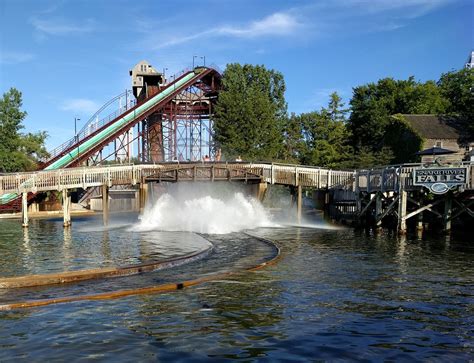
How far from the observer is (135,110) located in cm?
5881

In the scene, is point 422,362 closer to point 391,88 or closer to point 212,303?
point 212,303

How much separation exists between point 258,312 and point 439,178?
21778 millimetres

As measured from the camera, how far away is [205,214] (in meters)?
39.7

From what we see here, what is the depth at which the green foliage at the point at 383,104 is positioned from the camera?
7281cm

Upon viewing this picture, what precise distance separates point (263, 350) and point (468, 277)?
1050cm

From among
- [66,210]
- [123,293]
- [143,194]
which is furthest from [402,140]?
[123,293]

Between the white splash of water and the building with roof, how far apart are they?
25.0 metres

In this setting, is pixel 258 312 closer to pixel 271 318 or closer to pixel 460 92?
pixel 271 318

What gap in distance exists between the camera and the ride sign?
27.9 m

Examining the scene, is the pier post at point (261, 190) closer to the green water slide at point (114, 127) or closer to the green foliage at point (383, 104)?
the green water slide at point (114, 127)

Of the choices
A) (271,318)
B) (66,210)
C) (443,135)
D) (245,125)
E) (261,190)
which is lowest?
(271,318)

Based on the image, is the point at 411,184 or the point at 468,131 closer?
the point at 411,184

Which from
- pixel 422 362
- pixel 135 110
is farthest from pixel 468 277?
pixel 135 110

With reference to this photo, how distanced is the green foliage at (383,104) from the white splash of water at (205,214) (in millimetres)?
34285
